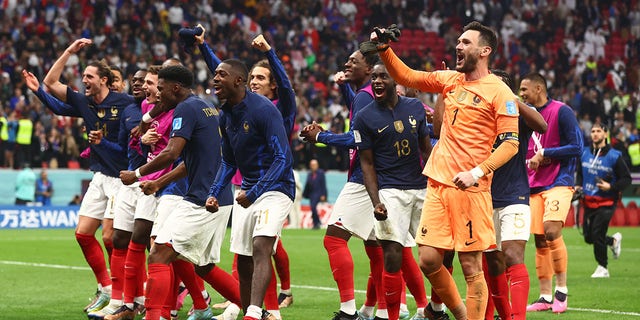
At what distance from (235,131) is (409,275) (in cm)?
243

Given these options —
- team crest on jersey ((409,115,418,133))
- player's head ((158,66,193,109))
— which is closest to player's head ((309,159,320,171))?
team crest on jersey ((409,115,418,133))

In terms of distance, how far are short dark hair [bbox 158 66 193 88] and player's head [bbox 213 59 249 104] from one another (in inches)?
19.8

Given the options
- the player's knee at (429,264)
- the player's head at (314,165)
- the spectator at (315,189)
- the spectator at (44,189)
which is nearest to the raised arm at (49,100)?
the player's knee at (429,264)

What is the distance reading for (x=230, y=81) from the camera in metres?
9.54

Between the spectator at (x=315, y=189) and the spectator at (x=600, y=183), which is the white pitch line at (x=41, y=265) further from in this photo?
the spectator at (x=315, y=189)

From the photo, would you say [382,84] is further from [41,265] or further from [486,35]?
[41,265]

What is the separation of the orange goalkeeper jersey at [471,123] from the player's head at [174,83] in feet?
7.09

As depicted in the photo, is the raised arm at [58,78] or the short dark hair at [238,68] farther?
the raised arm at [58,78]

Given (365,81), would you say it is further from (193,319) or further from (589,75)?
(589,75)

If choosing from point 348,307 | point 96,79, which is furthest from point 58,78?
point 348,307

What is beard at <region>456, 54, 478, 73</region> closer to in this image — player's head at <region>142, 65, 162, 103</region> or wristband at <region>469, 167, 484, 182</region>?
wristband at <region>469, 167, 484, 182</region>

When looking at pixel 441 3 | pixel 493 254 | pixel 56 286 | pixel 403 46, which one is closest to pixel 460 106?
pixel 493 254

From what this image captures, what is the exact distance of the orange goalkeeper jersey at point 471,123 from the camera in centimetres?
852

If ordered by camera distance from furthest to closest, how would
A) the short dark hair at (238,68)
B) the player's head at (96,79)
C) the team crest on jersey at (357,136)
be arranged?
the player's head at (96,79), the team crest on jersey at (357,136), the short dark hair at (238,68)
